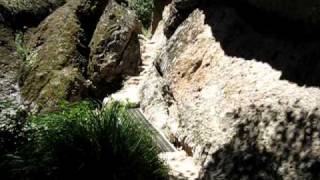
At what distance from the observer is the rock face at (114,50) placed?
35.7 feet

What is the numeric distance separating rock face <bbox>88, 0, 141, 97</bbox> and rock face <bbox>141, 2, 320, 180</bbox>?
1.29 metres

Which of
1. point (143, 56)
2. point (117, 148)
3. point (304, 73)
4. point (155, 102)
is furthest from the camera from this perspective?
point (143, 56)

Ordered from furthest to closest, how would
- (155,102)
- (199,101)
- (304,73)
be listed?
(155,102) < (199,101) < (304,73)

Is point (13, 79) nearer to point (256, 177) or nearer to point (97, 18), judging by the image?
point (97, 18)

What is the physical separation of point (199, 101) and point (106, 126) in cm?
188

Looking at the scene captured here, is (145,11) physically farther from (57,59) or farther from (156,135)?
(156,135)

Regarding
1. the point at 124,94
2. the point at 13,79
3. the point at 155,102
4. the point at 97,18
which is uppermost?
the point at 97,18

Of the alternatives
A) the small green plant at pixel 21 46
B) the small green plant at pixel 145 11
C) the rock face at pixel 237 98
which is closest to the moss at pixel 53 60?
the small green plant at pixel 21 46

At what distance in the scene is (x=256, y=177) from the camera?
664 centimetres

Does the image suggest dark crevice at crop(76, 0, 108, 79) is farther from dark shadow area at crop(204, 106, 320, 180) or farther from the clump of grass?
dark shadow area at crop(204, 106, 320, 180)

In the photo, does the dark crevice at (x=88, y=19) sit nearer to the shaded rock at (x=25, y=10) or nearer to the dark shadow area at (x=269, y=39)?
the shaded rock at (x=25, y=10)

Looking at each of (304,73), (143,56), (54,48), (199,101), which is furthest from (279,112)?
(54,48)

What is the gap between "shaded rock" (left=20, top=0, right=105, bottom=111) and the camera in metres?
10.3

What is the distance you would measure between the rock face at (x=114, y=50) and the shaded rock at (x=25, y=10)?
1678mm
